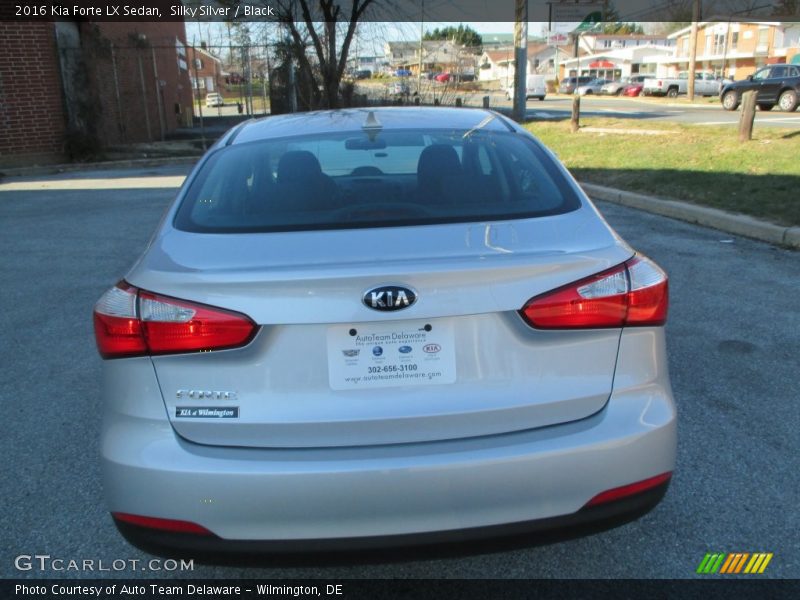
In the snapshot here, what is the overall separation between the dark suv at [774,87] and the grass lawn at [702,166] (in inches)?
502

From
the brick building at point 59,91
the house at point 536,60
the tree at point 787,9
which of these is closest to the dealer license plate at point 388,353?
the brick building at point 59,91

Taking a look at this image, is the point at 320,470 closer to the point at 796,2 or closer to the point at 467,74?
the point at 467,74

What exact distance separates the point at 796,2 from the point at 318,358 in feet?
215

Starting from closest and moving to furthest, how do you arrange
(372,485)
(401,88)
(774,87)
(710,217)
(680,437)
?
(372,485)
(680,437)
(710,217)
(401,88)
(774,87)

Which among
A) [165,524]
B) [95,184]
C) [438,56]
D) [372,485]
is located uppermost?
[438,56]

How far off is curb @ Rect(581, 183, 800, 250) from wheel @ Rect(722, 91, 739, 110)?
827 inches

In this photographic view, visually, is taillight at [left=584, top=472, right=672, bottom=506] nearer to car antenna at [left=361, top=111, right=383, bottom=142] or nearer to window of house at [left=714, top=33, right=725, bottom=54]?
car antenna at [left=361, top=111, right=383, bottom=142]

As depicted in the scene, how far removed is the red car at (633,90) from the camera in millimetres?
52500

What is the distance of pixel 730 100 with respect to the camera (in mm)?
27969

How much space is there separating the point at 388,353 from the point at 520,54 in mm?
21964

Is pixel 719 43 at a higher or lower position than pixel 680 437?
higher

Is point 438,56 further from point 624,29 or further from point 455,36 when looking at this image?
point 624,29

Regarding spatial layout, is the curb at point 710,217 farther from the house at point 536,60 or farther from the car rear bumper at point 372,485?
the house at point 536,60

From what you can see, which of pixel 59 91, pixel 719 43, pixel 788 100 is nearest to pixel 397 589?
pixel 59 91
